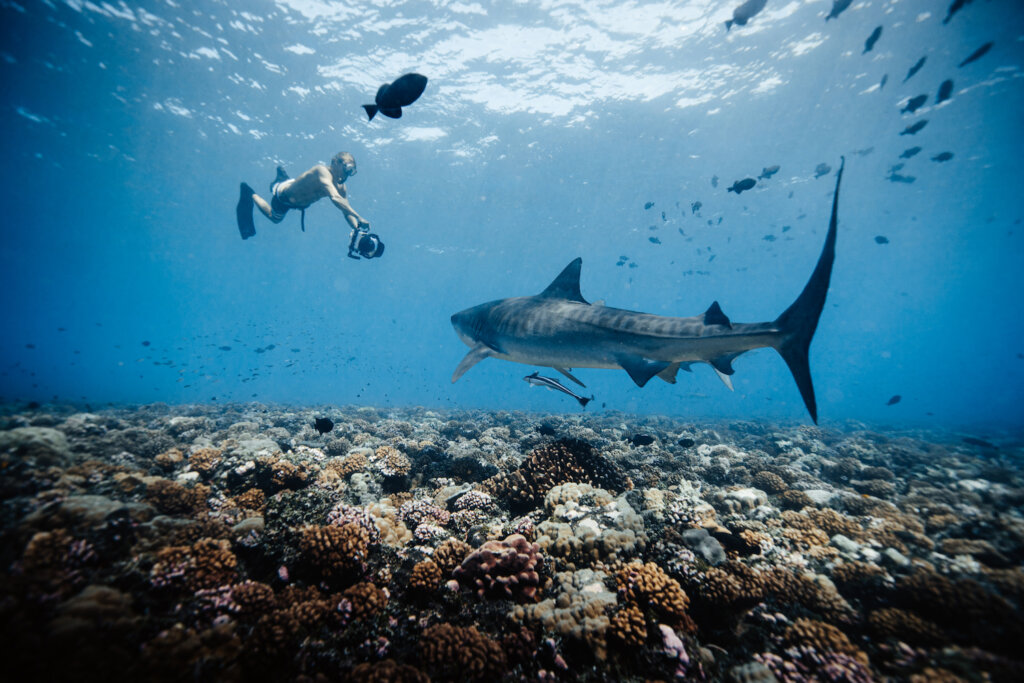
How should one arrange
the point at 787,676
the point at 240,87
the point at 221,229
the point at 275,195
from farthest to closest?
the point at 221,229
the point at 240,87
the point at 275,195
the point at 787,676

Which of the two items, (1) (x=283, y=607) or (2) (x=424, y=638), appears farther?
(1) (x=283, y=607)

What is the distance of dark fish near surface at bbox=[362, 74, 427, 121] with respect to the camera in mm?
5188

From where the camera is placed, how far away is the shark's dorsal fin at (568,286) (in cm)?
620

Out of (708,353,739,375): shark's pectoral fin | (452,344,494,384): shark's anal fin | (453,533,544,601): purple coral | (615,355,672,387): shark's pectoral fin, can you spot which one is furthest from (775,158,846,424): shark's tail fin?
(452,344,494,384): shark's anal fin

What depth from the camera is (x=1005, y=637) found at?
257 centimetres

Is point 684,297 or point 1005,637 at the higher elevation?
point 684,297

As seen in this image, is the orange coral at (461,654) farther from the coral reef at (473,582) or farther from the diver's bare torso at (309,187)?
the diver's bare torso at (309,187)

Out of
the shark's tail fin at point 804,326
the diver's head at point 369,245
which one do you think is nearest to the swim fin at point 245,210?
the diver's head at point 369,245

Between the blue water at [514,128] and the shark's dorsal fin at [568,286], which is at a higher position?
→ the blue water at [514,128]

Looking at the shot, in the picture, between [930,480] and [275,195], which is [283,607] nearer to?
[930,480]

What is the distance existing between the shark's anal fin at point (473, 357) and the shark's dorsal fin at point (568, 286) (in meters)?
1.53

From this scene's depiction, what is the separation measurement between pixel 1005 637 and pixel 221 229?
6774 cm

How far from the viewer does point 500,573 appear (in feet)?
10.6

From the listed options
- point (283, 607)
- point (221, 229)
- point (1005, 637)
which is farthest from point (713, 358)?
point (221, 229)
